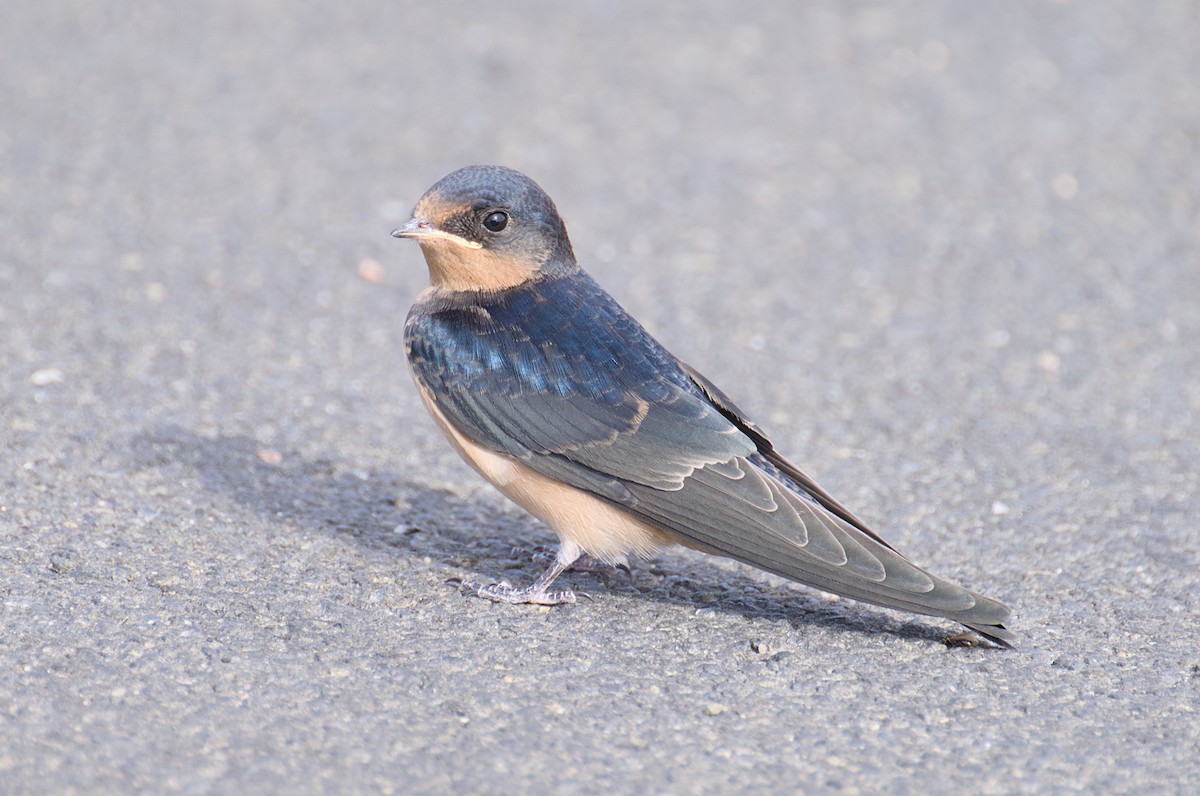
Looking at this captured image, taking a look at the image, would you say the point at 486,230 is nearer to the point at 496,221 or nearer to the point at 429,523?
the point at 496,221

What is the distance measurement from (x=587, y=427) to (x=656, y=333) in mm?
2287

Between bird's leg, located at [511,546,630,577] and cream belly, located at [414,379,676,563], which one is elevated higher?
cream belly, located at [414,379,676,563]

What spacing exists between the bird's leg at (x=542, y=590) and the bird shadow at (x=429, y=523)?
158mm

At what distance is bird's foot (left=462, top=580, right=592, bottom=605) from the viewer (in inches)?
170

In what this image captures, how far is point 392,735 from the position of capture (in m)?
3.50

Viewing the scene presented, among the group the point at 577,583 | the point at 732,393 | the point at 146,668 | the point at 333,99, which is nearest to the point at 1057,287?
the point at 732,393

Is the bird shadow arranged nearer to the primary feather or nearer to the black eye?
the primary feather

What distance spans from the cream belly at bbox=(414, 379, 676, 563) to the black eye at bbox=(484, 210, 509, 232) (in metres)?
0.66

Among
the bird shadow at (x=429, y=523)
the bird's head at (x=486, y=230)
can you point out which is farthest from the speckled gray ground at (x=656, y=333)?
the bird's head at (x=486, y=230)

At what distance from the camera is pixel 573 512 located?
425 cm

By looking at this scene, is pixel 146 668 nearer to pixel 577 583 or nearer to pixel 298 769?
pixel 298 769

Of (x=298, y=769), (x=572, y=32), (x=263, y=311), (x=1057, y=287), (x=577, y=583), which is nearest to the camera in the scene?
(x=298, y=769)

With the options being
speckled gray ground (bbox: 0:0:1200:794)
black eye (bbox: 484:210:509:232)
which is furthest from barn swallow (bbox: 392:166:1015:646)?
speckled gray ground (bbox: 0:0:1200:794)

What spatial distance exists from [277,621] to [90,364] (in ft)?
6.87
